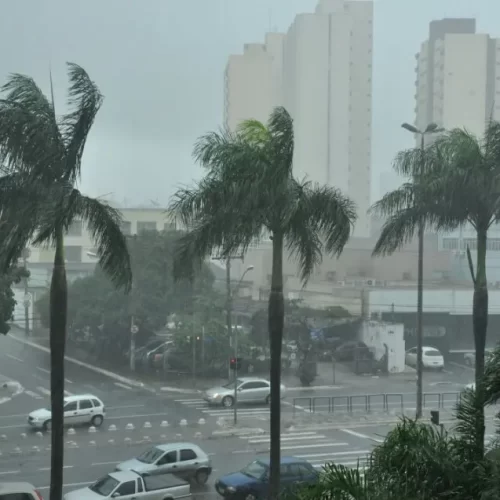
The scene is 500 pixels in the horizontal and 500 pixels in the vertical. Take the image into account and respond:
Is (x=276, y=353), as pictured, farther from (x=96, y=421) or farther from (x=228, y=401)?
(x=228, y=401)

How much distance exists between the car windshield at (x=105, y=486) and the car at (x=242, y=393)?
25.0ft

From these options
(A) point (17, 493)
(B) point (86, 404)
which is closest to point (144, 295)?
(B) point (86, 404)

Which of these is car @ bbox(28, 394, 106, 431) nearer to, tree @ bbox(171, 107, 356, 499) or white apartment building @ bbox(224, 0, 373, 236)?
tree @ bbox(171, 107, 356, 499)

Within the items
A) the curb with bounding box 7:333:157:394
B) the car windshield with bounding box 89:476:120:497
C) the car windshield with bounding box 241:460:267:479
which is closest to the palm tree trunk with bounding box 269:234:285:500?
the car windshield with bounding box 241:460:267:479

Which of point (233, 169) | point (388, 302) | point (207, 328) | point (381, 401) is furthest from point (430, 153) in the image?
point (388, 302)

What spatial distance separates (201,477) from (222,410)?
5.65 meters

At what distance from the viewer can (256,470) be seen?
10922 millimetres

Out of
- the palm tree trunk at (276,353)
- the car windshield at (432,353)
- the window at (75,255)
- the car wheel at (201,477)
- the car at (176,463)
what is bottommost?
the car wheel at (201,477)

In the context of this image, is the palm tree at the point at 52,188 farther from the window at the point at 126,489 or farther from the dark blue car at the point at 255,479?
the dark blue car at the point at 255,479

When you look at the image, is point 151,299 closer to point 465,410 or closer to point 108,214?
point 108,214

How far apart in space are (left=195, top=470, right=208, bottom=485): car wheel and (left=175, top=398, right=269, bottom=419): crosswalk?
474 cm

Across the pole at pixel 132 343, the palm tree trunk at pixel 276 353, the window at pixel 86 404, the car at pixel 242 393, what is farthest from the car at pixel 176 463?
the pole at pixel 132 343

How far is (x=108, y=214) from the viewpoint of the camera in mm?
8766

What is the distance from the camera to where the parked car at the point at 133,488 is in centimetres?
1012
